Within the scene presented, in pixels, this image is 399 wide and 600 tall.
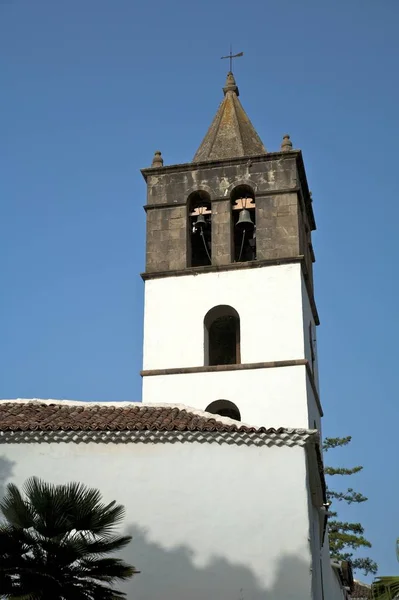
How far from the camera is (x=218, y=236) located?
69.8 feet

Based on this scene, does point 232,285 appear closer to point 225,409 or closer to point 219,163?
point 225,409

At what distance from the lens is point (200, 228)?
22.0m

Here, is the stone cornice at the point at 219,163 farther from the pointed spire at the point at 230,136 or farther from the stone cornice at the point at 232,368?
the stone cornice at the point at 232,368

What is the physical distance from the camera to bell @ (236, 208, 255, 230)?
834 inches

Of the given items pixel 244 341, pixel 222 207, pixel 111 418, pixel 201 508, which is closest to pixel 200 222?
pixel 222 207

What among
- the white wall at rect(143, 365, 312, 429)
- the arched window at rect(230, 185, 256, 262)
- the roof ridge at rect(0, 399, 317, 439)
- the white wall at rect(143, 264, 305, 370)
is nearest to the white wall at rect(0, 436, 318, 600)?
the roof ridge at rect(0, 399, 317, 439)

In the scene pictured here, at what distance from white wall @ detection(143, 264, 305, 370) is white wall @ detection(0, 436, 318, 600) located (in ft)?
20.2

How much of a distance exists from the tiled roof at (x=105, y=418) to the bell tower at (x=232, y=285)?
3.35 metres

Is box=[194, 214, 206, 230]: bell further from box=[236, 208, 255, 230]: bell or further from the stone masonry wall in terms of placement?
box=[236, 208, 255, 230]: bell

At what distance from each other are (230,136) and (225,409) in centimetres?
717

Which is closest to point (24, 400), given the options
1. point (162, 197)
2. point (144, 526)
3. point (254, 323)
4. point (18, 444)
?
point (18, 444)

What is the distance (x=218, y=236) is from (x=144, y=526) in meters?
9.28

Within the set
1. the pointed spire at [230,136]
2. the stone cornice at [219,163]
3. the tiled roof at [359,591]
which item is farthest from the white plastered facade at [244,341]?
the tiled roof at [359,591]

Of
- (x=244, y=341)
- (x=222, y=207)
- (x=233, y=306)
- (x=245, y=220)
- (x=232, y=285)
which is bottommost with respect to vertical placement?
(x=244, y=341)
